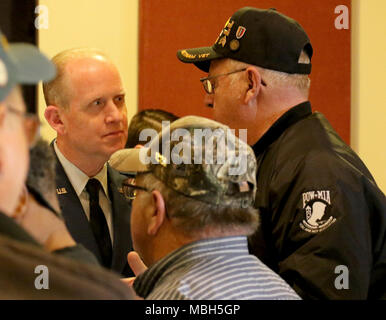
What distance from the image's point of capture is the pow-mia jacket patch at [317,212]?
62.1 inches

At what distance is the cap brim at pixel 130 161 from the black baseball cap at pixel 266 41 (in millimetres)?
533

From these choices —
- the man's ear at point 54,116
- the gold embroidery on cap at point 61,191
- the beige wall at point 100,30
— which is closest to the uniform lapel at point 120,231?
the gold embroidery on cap at point 61,191

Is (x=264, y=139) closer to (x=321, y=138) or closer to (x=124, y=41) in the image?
(x=321, y=138)

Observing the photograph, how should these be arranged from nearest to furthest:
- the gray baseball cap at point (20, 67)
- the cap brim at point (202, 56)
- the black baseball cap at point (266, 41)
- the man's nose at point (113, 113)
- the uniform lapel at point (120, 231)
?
the gray baseball cap at point (20, 67)
the uniform lapel at point (120, 231)
the man's nose at point (113, 113)
the black baseball cap at point (266, 41)
the cap brim at point (202, 56)

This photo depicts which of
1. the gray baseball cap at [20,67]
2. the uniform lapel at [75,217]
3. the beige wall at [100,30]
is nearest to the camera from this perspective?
the gray baseball cap at [20,67]

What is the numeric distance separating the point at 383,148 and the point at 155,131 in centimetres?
111

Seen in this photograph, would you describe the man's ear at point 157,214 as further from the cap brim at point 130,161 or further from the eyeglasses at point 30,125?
the eyeglasses at point 30,125

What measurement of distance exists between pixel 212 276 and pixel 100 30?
1.75 m

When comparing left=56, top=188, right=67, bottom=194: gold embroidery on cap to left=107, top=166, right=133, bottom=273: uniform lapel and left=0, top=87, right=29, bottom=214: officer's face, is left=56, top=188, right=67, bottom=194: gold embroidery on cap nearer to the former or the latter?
left=107, top=166, right=133, bottom=273: uniform lapel

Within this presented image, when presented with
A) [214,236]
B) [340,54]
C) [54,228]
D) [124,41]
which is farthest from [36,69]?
[340,54]

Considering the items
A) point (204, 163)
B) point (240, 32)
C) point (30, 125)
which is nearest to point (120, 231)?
point (204, 163)

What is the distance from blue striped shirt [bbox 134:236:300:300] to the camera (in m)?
1.14

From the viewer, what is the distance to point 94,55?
1.76 metres

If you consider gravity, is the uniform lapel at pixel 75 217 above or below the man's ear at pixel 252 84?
below
